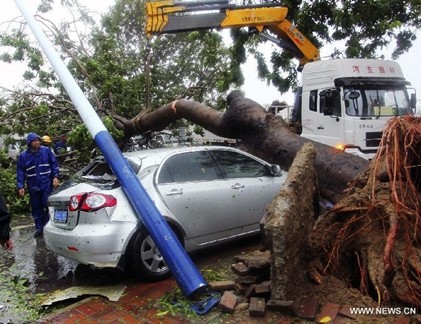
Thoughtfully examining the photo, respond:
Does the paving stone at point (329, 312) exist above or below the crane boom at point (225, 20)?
below

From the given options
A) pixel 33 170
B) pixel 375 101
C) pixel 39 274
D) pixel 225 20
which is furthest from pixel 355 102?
pixel 39 274

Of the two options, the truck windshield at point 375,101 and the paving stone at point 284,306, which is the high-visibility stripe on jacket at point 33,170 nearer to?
the paving stone at point 284,306

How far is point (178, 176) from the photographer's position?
473 cm

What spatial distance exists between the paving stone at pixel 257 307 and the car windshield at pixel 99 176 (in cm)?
199

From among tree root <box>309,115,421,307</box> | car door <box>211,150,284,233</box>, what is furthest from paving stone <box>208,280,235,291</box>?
car door <box>211,150,284,233</box>

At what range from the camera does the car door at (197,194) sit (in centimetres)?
455

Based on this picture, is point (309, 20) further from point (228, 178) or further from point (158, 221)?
point (158, 221)

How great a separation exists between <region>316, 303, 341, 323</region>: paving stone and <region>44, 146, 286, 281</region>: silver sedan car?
70.7 inches

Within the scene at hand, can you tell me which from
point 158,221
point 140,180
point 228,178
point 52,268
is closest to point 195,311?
point 158,221

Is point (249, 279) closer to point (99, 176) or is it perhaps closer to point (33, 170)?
point (99, 176)

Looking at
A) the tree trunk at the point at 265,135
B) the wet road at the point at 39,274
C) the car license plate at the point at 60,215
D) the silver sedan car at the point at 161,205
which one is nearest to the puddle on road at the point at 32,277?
the wet road at the point at 39,274

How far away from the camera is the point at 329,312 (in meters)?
3.32

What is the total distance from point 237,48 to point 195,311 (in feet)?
32.7

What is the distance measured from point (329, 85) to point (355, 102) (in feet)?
2.32
